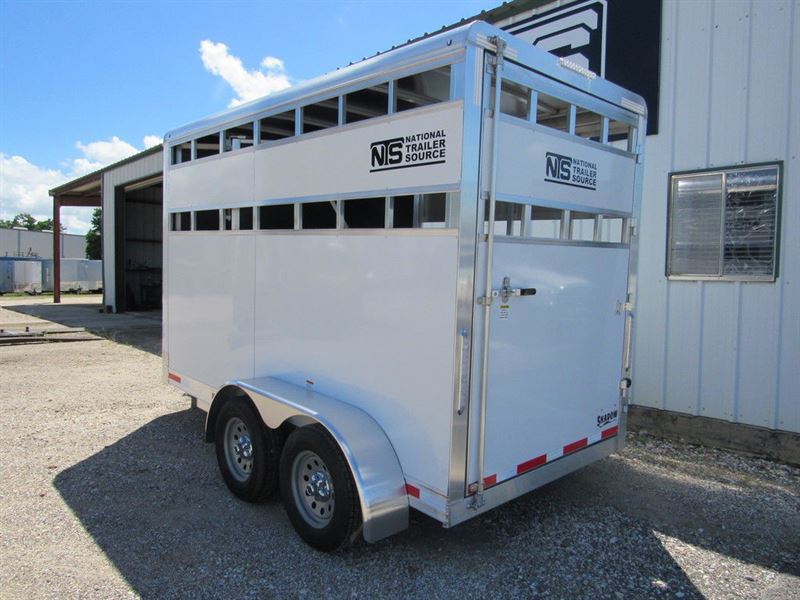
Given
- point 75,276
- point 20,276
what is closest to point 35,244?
point 75,276

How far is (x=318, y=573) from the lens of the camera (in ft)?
10.4

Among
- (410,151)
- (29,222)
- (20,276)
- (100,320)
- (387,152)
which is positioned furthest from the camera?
(29,222)

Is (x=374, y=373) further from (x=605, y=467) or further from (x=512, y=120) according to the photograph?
(x=605, y=467)

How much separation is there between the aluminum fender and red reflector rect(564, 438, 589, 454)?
117 cm

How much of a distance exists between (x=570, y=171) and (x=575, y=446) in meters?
1.73

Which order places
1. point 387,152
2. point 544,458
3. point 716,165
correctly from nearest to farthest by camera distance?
point 387,152
point 544,458
point 716,165

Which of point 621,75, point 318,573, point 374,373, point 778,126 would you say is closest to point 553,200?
point 374,373

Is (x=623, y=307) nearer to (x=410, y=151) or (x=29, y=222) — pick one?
(x=410, y=151)

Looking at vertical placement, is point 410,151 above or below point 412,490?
above

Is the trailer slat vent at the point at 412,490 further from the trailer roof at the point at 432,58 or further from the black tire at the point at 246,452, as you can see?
the trailer roof at the point at 432,58

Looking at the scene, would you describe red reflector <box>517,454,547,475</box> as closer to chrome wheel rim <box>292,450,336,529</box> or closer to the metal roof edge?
chrome wheel rim <box>292,450,336,529</box>

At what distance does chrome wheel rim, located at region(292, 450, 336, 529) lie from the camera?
3.35m

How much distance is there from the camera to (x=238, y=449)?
4.23 m

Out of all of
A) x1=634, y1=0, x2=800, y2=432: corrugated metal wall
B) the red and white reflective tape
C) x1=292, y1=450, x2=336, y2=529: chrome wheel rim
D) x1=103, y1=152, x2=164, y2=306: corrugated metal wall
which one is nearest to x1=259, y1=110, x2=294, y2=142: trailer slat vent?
x1=292, y1=450, x2=336, y2=529: chrome wheel rim
